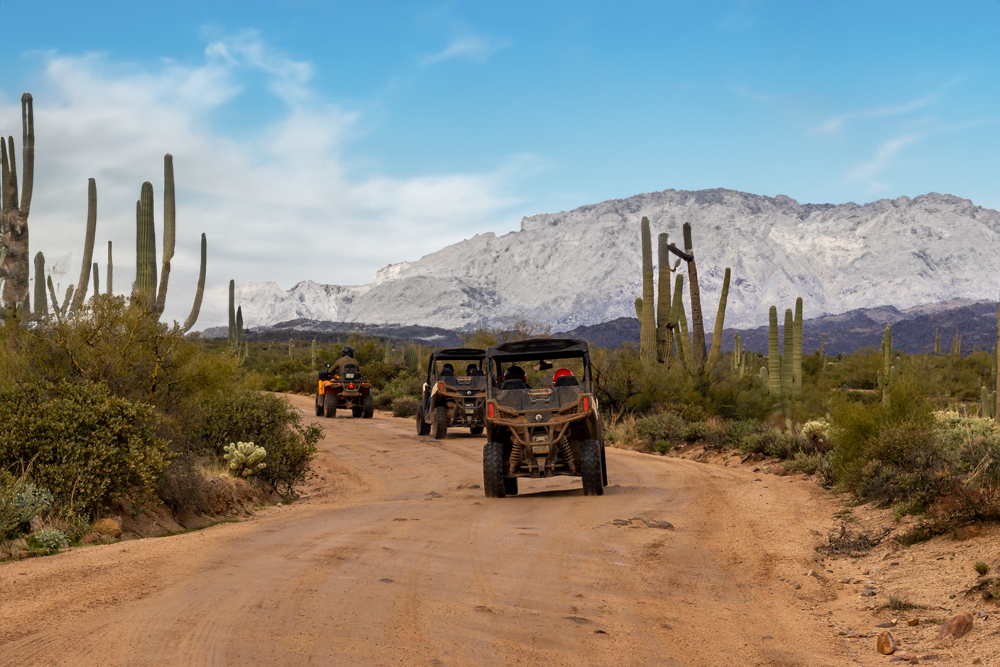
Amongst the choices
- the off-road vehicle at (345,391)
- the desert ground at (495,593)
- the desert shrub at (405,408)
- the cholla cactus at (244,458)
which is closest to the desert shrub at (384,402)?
the desert shrub at (405,408)

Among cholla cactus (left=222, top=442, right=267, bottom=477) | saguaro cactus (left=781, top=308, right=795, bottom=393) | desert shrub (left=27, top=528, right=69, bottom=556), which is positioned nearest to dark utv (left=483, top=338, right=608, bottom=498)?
cholla cactus (left=222, top=442, right=267, bottom=477)

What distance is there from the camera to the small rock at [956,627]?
5.85 metres

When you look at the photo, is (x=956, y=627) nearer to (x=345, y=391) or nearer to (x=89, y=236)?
(x=89, y=236)

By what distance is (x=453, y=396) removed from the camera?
79.1ft

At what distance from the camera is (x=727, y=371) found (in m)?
27.5

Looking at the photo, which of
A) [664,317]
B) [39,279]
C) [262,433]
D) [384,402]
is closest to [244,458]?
[262,433]

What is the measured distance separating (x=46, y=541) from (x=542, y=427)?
670cm

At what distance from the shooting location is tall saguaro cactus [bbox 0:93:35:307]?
18797 millimetres

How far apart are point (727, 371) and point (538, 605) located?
22.1 m

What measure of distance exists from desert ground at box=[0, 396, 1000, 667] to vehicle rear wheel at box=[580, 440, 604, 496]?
1.13 m

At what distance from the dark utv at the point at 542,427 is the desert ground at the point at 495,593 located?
130cm

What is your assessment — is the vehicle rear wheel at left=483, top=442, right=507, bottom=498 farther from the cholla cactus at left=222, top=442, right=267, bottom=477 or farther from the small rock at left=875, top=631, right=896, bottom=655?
the small rock at left=875, top=631, right=896, bottom=655

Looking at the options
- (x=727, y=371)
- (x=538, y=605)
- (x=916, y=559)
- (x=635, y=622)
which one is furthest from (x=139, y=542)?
(x=727, y=371)

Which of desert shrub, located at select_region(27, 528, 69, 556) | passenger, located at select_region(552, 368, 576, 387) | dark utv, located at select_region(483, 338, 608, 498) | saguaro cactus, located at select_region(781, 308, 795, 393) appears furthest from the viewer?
saguaro cactus, located at select_region(781, 308, 795, 393)
